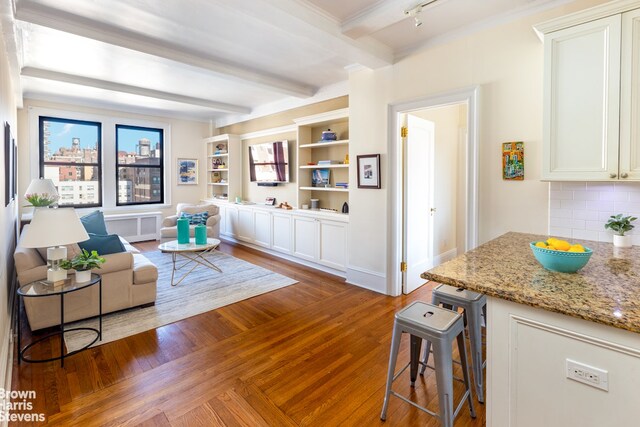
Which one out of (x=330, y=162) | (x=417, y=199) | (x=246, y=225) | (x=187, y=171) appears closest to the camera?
(x=417, y=199)

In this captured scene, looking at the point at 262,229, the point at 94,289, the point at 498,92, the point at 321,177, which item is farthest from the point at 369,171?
the point at 94,289

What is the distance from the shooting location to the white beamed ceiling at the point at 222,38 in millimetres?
Result: 2641

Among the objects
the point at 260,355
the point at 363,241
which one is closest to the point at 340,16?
the point at 363,241

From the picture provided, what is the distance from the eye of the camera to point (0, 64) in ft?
8.38

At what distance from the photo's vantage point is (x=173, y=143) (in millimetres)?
7230

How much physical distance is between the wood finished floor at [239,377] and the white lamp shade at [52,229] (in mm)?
953

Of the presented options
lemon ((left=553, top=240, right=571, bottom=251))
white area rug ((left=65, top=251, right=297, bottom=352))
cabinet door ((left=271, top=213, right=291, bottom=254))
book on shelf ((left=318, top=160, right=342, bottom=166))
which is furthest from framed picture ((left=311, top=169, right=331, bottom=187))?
lemon ((left=553, top=240, right=571, bottom=251))

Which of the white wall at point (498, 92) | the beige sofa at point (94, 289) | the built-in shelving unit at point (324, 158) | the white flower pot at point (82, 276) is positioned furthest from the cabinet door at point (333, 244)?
the white flower pot at point (82, 276)

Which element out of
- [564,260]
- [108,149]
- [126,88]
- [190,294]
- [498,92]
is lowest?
[190,294]

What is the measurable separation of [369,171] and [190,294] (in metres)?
2.67

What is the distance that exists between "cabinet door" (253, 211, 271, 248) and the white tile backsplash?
14.3ft

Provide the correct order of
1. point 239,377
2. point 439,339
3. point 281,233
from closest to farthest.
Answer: point 439,339 < point 239,377 < point 281,233

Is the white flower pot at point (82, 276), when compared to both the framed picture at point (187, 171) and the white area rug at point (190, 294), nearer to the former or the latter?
the white area rug at point (190, 294)

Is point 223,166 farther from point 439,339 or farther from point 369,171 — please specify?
point 439,339
